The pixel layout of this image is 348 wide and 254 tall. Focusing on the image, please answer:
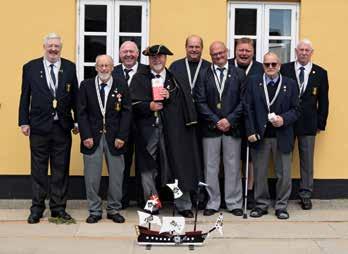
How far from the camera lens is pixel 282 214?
25.9ft

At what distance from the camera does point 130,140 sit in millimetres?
7949

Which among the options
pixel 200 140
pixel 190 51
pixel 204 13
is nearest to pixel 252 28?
pixel 204 13

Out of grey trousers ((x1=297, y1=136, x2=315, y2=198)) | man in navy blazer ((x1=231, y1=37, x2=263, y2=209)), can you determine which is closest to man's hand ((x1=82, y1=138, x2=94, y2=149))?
man in navy blazer ((x1=231, y1=37, x2=263, y2=209))

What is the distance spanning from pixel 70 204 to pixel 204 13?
3090 millimetres

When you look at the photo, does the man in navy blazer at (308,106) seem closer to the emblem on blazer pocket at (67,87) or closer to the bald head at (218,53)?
the bald head at (218,53)

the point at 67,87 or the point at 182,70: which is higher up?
the point at 182,70

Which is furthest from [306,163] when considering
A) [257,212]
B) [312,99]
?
[257,212]

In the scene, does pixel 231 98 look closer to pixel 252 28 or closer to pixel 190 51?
pixel 190 51

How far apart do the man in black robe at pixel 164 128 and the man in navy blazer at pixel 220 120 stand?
0.22 m

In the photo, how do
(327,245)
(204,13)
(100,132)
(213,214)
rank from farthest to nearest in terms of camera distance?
(204,13) < (213,214) < (100,132) < (327,245)

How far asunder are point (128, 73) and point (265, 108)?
1.74 metres

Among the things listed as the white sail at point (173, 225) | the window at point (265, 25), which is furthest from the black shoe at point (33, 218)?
the window at point (265, 25)

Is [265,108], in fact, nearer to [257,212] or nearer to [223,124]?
[223,124]

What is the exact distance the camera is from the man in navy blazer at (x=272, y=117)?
7.71 metres
